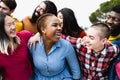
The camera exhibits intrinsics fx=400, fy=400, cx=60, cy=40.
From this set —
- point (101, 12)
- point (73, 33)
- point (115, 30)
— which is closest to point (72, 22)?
point (73, 33)

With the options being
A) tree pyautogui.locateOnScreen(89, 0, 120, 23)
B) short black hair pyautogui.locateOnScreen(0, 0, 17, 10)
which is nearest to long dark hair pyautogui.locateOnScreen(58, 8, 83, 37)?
short black hair pyautogui.locateOnScreen(0, 0, 17, 10)

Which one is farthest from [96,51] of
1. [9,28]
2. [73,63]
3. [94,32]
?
[9,28]

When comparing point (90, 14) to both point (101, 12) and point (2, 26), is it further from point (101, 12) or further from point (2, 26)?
point (2, 26)

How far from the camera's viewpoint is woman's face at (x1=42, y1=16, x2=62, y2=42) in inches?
211

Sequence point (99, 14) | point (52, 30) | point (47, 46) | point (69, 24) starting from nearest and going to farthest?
point (52, 30)
point (47, 46)
point (69, 24)
point (99, 14)

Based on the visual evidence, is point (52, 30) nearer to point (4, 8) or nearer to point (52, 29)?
point (52, 29)

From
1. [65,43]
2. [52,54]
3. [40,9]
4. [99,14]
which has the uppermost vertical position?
[40,9]

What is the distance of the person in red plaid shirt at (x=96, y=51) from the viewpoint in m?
5.38

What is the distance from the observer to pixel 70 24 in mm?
6223

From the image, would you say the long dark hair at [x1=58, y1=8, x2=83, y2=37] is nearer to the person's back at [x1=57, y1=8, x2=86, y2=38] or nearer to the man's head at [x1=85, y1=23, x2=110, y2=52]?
the person's back at [x1=57, y1=8, x2=86, y2=38]

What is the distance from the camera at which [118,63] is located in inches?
208

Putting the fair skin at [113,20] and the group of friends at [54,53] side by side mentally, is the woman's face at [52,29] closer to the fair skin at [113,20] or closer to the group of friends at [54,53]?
the group of friends at [54,53]

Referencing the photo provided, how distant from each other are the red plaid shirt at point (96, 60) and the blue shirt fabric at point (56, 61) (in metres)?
0.11

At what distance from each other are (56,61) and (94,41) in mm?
590
